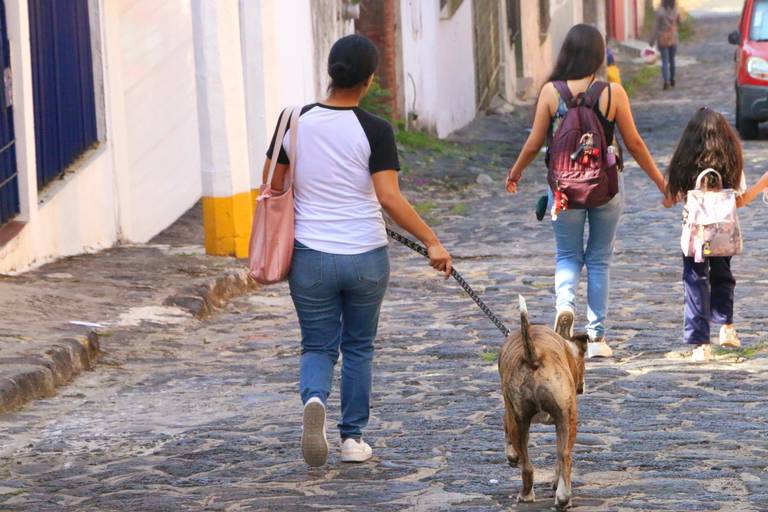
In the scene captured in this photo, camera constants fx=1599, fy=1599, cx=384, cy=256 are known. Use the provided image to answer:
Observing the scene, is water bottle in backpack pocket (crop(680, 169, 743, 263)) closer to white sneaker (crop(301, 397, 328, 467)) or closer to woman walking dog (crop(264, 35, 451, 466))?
woman walking dog (crop(264, 35, 451, 466))

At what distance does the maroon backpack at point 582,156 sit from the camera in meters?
8.04

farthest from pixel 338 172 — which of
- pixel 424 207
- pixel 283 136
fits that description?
pixel 424 207

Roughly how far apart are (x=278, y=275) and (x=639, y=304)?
15.2 feet

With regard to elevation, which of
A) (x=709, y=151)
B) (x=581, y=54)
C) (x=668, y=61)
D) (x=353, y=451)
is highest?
(x=581, y=54)

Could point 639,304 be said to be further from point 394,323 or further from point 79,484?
point 79,484

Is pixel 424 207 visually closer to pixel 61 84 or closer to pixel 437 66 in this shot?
pixel 61 84

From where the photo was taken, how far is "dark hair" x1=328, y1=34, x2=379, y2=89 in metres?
6.05

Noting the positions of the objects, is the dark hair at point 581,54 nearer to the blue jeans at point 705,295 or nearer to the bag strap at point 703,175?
the bag strap at point 703,175

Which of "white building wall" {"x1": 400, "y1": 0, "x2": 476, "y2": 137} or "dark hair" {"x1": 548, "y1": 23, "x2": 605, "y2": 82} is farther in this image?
"white building wall" {"x1": 400, "y1": 0, "x2": 476, "y2": 137}

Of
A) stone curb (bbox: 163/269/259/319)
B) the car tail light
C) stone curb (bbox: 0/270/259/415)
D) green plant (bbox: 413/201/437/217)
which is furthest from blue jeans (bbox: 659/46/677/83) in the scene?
stone curb (bbox: 0/270/259/415)

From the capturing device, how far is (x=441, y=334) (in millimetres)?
9461

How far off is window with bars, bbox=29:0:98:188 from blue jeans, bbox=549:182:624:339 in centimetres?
465

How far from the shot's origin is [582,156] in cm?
805

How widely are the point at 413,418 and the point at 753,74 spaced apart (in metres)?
14.4
